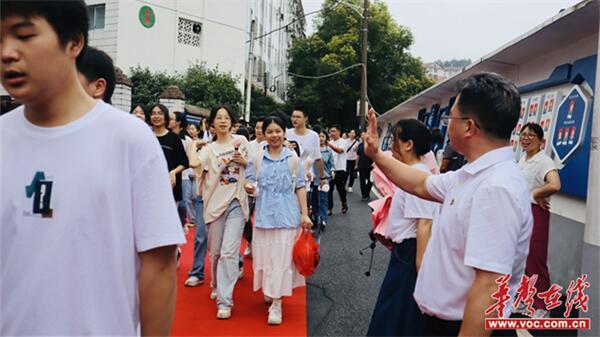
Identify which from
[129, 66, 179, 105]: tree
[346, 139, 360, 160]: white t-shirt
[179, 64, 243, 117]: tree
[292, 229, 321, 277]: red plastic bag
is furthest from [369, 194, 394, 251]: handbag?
[179, 64, 243, 117]: tree

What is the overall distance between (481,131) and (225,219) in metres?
3.10

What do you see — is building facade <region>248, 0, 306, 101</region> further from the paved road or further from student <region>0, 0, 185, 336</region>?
student <region>0, 0, 185, 336</region>

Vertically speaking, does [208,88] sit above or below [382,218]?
above

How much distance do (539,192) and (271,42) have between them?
1250 inches

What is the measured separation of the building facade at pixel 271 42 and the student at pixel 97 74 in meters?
20.2

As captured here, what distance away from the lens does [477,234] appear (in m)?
1.77

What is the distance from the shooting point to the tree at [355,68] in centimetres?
2894

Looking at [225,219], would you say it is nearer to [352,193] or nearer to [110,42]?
[352,193]

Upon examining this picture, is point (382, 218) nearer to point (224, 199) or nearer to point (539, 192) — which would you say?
point (224, 199)

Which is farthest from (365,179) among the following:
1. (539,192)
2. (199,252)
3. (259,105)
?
(259,105)

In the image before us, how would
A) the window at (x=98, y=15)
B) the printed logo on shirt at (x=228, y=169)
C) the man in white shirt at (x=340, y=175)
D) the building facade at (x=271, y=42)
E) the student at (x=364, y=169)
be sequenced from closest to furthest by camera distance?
the printed logo on shirt at (x=228, y=169) < the man in white shirt at (x=340, y=175) < the student at (x=364, y=169) < the window at (x=98, y=15) < the building facade at (x=271, y=42)

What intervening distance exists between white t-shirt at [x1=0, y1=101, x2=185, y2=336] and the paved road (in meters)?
2.93

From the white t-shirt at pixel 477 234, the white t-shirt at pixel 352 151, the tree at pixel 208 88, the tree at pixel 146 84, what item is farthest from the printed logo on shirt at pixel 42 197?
the tree at pixel 208 88

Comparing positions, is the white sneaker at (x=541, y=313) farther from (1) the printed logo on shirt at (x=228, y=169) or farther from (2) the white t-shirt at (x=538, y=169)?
(1) the printed logo on shirt at (x=228, y=169)
